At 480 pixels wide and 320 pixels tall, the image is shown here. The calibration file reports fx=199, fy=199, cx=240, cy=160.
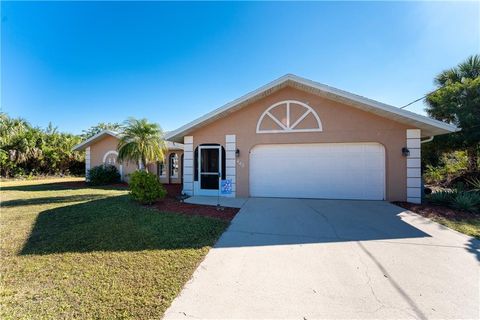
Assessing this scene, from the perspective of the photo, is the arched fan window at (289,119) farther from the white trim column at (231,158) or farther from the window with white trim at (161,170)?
the window with white trim at (161,170)

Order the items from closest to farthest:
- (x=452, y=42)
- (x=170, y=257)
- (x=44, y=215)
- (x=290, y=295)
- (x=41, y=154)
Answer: (x=290, y=295)
(x=170, y=257)
(x=44, y=215)
(x=452, y=42)
(x=41, y=154)

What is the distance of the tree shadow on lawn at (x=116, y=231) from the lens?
4.21 meters

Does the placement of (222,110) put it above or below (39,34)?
below

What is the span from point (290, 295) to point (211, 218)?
3.76 metres

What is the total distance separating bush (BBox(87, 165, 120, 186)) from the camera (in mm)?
15062

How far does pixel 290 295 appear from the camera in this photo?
271 cm

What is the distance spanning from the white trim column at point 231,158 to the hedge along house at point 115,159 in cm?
726

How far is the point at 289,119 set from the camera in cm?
886

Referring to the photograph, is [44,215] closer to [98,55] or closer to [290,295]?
[290,295]

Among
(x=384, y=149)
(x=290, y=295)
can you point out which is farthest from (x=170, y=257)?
(x=384, y=149)

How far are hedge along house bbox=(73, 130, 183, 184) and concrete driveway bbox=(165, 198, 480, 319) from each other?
38.2ft

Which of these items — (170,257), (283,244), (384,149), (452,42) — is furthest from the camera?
(452,42)

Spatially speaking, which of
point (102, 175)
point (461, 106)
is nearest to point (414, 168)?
point (461, 106)

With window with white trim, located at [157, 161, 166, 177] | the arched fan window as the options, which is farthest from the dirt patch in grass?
window with white trim, located at [157, 161, 166, 177]
